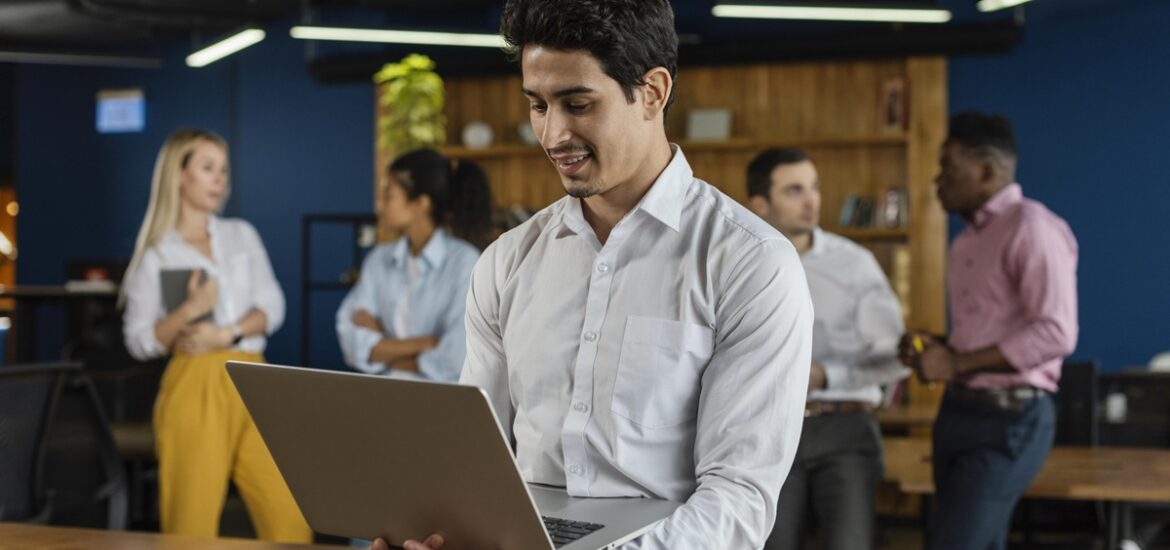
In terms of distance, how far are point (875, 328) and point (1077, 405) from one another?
1.41 m

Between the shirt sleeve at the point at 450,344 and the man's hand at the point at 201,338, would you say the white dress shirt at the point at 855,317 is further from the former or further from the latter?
the man's hand at the point at 201,338

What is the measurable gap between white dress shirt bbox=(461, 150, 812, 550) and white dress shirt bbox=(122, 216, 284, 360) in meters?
2.52

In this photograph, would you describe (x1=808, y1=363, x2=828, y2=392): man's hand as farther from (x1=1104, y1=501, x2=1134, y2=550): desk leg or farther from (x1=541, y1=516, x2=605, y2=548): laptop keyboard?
(x1=541, y1=516, x2=605, y2=548): laptop keyboard

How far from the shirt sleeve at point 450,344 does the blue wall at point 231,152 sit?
6821 millimetres

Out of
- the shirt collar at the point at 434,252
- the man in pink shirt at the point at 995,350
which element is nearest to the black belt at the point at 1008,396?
the man in pink shirt at the point at 995,350

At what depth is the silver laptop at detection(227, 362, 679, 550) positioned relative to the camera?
57.2 inches

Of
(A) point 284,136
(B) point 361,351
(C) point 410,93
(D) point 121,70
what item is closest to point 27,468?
(B) point 361,351

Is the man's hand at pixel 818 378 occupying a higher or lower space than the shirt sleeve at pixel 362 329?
lower

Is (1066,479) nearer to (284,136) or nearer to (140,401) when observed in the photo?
(140,401)

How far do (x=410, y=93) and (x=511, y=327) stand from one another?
6.76 m

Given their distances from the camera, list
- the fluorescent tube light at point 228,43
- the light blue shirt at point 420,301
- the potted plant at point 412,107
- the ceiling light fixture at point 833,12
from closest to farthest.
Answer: the light blue shirt at point 420,301 → the ceiling light fixture at point 833,12 → the potted plant at point 412,107 → the fluorescent tube light at point 228,43

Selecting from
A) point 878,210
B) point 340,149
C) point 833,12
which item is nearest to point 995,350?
point 833,12

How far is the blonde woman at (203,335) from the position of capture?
13.0ft

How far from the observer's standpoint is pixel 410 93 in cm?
847
